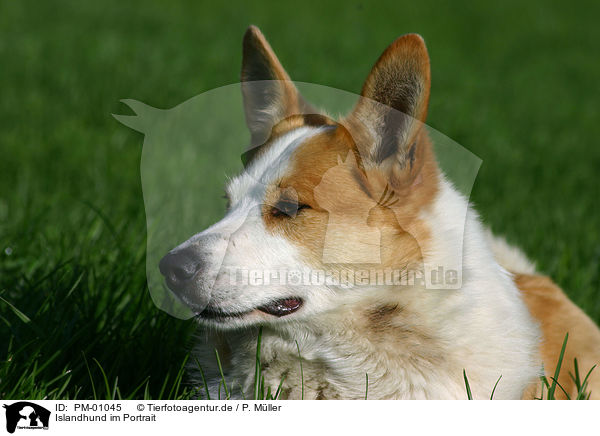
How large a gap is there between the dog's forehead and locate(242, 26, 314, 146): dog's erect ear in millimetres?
182

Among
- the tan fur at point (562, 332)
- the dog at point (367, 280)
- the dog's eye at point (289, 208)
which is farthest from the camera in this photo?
the tan fur at point (562, 332)

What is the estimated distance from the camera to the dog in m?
2.45

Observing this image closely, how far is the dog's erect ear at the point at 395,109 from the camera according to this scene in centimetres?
236

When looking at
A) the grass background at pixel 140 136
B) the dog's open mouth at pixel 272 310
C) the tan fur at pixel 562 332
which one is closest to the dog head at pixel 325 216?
the dog's open mouth at pixel 272 310

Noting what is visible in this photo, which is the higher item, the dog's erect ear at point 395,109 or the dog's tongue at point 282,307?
the dog's erect ear at point 395,109

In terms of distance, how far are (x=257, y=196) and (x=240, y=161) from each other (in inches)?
18.7

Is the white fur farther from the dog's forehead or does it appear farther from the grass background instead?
the grass background

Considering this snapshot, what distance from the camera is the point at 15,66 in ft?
25.3

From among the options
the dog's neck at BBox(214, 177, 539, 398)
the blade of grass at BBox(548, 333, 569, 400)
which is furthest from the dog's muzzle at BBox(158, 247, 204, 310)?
the blade of grass at BBox(548, 333, 569, 400)
